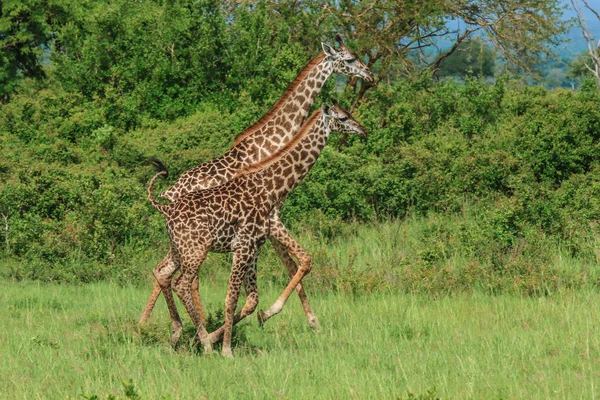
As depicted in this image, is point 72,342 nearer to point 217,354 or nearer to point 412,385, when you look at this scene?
point 217,354

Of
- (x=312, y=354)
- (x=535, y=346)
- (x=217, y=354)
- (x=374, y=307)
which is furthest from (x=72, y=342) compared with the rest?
(x=535, y=346)

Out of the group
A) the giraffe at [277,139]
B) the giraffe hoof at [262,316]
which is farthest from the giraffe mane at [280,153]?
the giraffe hoof at [262,316]

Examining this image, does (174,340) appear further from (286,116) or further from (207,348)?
(286,116)

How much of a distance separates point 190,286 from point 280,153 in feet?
5.01

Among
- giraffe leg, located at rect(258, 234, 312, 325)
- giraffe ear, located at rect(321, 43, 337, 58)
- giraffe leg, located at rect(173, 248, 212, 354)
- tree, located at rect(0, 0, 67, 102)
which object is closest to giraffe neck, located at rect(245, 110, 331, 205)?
giraffe leg, located at rect(258, 234, 312, 325)

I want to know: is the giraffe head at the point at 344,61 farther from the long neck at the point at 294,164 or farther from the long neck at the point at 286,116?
the long neck at the point at 294,164

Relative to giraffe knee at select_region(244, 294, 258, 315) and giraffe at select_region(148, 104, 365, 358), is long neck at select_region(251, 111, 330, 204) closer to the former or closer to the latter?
giraffe at select_region(148, 104, 365, 358)

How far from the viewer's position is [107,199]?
12.1 m

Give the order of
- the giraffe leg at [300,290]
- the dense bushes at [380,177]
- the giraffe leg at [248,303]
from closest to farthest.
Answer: the giraffe leg at [248,303] → the giraffe leg at [300,290] → the dense bushes at [380,177]

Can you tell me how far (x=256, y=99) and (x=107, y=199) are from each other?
16.1ft

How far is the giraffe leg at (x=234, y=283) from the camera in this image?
291 inches

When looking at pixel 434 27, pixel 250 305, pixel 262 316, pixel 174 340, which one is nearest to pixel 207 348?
pixel 174 340

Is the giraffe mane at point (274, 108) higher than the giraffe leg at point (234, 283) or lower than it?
higher

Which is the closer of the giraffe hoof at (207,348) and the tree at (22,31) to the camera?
the giraffe hoof at (207,348)
